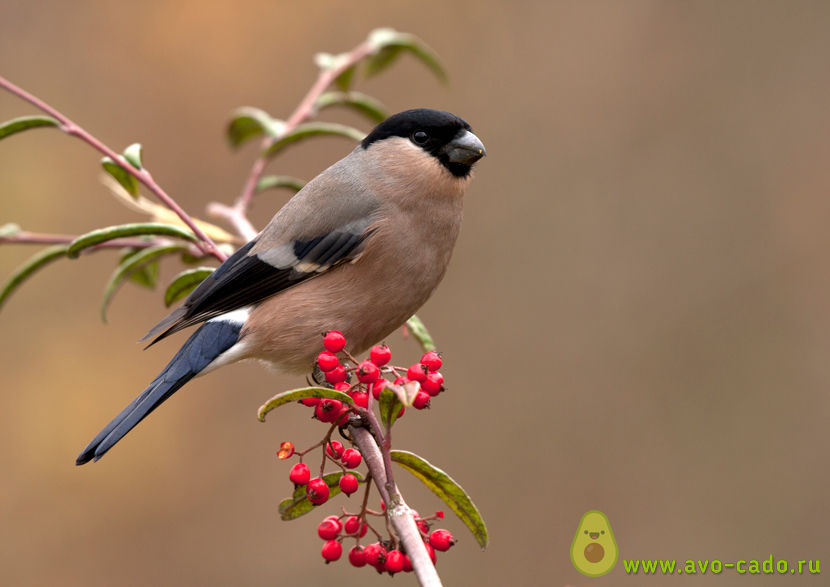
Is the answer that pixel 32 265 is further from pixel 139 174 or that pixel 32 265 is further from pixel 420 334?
pixel 420 334

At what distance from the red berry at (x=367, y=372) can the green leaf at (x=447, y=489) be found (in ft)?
0.51

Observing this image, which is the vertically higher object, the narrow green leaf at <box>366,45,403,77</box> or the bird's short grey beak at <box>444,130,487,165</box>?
the narrow green leaf at <box>366,45,403,77</box>

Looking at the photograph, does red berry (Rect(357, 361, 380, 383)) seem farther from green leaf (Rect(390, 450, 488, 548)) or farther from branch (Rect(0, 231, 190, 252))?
branch (Rect(0, 231, 190, 252))

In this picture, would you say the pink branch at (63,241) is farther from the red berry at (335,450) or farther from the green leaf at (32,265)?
the red berry at (335,450)

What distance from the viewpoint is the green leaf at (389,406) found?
162 centimetres

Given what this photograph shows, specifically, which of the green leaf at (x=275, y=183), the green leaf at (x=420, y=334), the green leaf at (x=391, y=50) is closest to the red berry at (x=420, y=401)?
the green leaf at (x=420, y=334)

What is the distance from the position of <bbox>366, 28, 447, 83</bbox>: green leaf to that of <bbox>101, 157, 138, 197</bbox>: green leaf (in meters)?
0.99

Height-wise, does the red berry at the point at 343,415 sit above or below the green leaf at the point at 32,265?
below

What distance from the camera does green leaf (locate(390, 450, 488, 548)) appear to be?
5.74ft

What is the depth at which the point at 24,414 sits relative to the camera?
4281 millimetres

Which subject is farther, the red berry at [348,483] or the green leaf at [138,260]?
the green leaf at [138,260]

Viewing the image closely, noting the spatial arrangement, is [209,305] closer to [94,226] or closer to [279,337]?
[279,337]

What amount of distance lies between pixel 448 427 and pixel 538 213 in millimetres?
1331

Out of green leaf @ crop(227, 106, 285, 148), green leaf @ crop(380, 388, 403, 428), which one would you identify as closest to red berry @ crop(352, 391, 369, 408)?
green leaf @ crop(380, 388, 403, 428)
